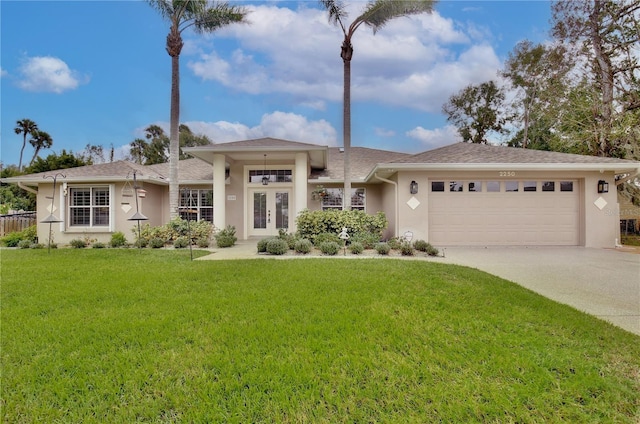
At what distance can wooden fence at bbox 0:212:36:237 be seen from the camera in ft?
44.6

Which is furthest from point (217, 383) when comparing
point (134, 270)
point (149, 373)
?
point (134, 270)

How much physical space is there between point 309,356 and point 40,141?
4808 centimetres

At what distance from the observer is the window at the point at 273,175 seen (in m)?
14.1

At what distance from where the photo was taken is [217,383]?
8.14 feet

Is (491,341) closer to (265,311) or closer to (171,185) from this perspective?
(265,311)

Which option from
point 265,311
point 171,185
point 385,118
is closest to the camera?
point 265,311

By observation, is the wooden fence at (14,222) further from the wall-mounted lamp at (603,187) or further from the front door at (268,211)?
the wall-mounted lamp at (603,187)

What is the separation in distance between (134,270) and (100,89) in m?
15.6

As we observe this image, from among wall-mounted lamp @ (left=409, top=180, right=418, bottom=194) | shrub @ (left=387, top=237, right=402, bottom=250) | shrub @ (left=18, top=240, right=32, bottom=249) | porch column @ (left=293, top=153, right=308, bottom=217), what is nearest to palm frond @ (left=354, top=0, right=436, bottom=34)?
porch column @ (left=293, top=153, right=308, bottom=217)

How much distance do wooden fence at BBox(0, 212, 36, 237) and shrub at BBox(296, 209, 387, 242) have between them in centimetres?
1318

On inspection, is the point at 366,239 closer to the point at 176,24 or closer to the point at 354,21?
the point at 354,21

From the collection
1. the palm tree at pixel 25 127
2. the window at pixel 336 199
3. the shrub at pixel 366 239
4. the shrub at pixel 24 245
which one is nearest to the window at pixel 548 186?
the shrub at pixel 366 239

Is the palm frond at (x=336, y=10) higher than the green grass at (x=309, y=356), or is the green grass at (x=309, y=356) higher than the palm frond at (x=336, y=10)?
the palm frond at (x=336, y=10)

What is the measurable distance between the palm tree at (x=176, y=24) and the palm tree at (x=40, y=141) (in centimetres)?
3472
